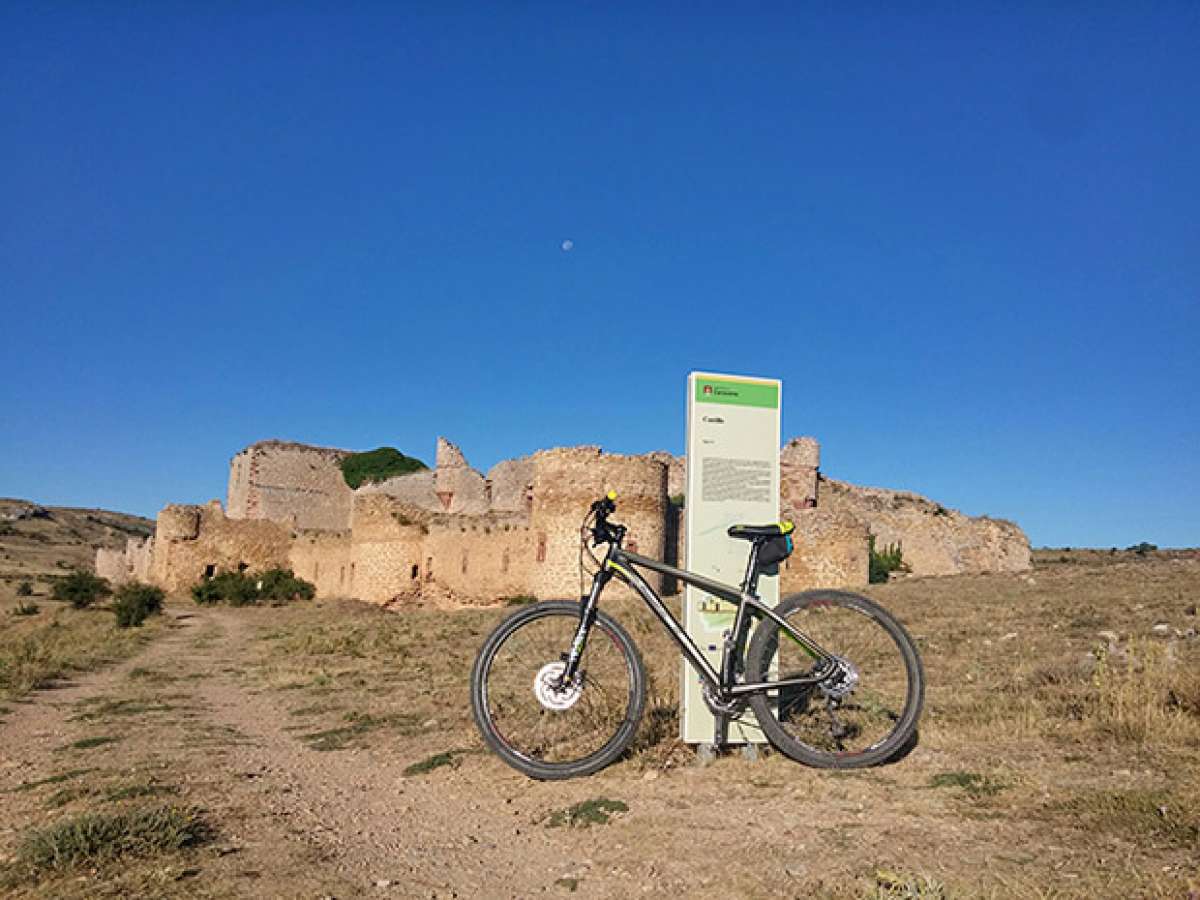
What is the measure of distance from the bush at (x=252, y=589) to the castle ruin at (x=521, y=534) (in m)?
0.61

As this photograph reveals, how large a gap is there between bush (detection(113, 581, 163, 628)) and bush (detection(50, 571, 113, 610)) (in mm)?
3283

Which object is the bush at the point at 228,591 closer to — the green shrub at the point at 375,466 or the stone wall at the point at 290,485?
the stone wall at the point at 290,485

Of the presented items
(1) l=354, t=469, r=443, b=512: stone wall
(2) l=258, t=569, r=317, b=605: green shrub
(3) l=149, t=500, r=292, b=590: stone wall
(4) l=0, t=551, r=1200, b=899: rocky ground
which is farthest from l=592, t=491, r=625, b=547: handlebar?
(3) l=149, t=500, r=292, b=590: stone wall

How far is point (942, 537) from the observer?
2645 centimetres

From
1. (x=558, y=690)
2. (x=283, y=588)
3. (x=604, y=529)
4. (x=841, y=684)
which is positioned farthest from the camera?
(x=283, y=588)

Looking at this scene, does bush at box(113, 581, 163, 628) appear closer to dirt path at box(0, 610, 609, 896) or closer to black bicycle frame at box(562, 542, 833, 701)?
dirt path at box(0, 610, 609, 896)

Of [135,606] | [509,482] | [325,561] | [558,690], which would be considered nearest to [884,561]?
[509,482]

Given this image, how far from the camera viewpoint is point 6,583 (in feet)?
112

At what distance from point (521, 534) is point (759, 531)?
63.4ft

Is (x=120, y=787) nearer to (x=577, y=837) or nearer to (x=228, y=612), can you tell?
(x=577, y=837)

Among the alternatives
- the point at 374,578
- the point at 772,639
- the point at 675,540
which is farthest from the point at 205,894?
the point at 374,578

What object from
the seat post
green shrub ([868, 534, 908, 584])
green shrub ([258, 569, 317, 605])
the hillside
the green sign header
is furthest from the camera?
the hillside

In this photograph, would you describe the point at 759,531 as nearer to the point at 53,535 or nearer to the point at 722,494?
the point at 722,494

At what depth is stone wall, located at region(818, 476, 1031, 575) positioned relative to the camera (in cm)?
2566
